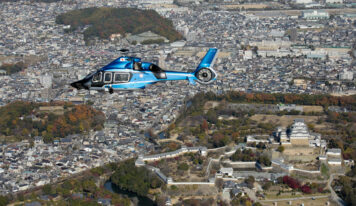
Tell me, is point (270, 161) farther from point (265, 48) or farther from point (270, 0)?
point (270, 0)

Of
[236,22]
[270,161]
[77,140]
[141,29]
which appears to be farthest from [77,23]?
[270,161]

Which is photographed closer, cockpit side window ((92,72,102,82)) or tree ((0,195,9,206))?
cockpit side window ((92,72,102,82))

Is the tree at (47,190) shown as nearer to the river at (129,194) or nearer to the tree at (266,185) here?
the river at (129,194)

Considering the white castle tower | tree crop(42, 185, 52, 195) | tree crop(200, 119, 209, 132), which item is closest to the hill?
tree crop(200, 119, 209, 132)

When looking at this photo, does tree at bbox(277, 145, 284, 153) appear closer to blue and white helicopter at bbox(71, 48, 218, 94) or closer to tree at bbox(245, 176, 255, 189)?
tree at bbox(245, 176, 255, 189)

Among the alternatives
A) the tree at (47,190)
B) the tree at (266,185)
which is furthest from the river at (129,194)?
the tree at (266,185)
